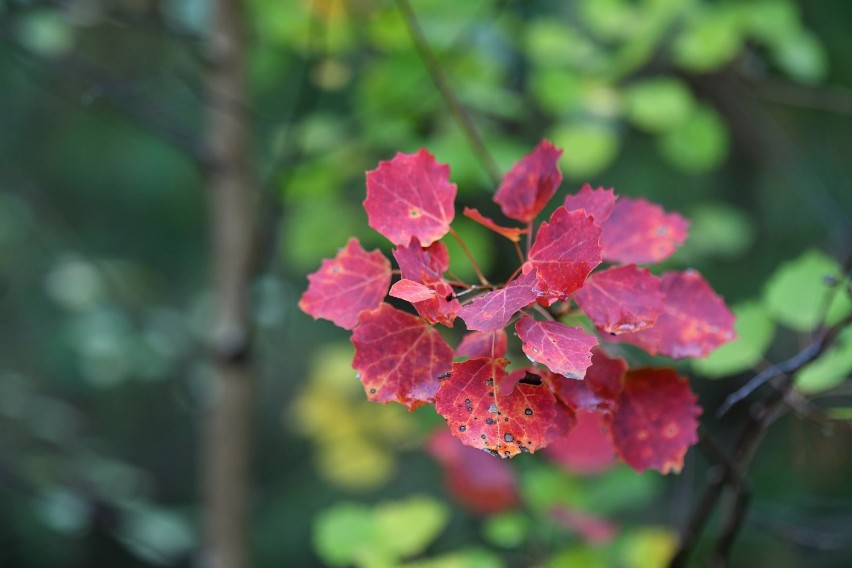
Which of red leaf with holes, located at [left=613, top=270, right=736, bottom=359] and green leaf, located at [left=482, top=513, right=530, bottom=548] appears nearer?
red leaf with holes, located at [left=613, top=270, right=736, bottom=359]

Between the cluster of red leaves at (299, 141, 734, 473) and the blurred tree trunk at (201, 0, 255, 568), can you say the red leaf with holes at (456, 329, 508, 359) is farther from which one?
the blurred tree trunk at (201, 0, 255, 568)

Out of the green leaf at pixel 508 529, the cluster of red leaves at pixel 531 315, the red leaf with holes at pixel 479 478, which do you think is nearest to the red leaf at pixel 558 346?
the cluster of red leaves at pixel 531 315

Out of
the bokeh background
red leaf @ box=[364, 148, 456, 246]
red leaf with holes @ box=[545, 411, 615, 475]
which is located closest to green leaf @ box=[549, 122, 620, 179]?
the bokeh background

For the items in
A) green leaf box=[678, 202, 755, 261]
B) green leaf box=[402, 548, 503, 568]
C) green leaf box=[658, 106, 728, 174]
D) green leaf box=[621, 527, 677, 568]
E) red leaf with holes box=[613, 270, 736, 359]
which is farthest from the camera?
green leaf box=[678, 202, 755, 261]

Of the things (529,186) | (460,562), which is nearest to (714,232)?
(460,562)

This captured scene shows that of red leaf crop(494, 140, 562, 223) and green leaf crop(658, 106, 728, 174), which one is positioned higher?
green leaf crop(658, 106, 728, 174)

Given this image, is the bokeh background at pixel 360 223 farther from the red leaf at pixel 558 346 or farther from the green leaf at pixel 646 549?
the red leaf at pixel 558 346

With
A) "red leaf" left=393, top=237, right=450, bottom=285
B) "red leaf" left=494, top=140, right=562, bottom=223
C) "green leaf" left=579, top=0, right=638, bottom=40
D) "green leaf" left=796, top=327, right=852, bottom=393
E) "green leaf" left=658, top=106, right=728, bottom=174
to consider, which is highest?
"green leaf" left=579, top=0, right=638, bottom=40
